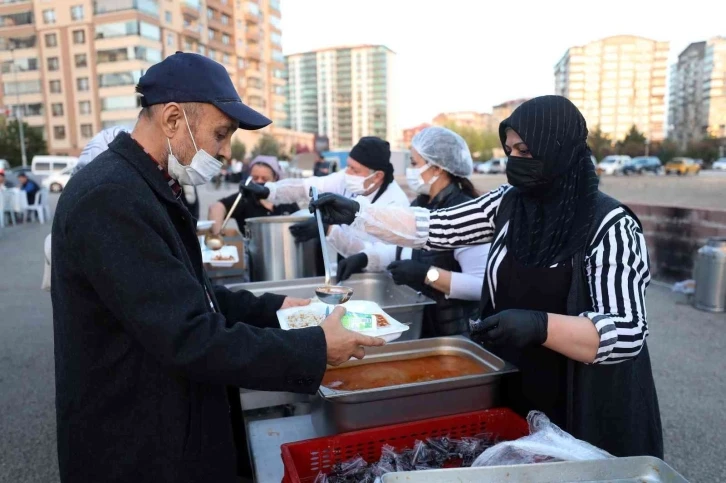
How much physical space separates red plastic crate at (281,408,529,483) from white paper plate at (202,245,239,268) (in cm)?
214

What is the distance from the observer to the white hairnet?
8.79ft

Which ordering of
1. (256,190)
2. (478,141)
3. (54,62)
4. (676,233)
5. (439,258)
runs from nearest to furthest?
1. (439,258)
2. (256,190)
3. (676,233)
4. (54,62)
5. (478,141)

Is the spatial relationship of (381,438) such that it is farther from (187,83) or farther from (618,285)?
(187,83)

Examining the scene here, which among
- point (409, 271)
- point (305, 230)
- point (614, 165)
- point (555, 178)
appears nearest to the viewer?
point (555, 178)

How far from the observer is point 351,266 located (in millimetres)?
2637

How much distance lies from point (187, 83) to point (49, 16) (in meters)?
56.6

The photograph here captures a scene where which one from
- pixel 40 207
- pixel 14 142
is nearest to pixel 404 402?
pixel 40 207

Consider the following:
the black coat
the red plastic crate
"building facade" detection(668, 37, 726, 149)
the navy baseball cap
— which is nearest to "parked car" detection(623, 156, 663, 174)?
"building facade" detection(668, 37, 726, 149)

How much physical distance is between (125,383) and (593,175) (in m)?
1.40

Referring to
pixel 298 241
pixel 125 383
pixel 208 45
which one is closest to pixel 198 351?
pixel 125 383

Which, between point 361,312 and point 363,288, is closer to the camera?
point 361,312

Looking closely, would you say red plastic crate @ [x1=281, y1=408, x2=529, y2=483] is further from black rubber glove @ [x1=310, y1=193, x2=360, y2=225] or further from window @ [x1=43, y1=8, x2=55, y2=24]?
window @ [x1=43, y1=8, x2=55, y2=24]

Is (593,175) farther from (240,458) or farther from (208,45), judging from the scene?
(208,45)

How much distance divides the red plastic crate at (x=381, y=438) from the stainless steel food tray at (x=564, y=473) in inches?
12.9
